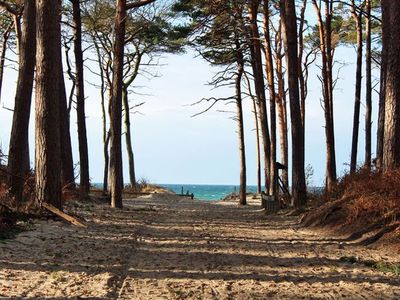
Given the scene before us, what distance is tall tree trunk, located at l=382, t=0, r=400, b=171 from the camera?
438 inches

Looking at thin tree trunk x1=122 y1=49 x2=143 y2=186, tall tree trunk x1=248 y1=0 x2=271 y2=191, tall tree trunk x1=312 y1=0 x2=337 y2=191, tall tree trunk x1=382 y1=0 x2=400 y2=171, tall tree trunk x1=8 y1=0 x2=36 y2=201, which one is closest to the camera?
tall tree trunk x1=382 y1=0 x2=400 y2=171

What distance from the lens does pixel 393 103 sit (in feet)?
37.2

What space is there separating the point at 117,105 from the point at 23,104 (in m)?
5.12

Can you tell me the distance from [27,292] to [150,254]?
3086 millimetres

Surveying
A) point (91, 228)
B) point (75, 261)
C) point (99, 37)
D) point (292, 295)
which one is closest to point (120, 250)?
point (75, 261)

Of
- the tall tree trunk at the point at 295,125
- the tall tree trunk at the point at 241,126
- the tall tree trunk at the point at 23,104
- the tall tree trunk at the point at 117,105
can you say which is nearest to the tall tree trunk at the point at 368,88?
the tall tree trunk at the point at 241,126

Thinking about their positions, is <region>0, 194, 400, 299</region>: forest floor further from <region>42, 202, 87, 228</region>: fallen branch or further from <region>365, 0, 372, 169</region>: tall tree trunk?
<region>365, 0, 372, 169</region>: tall tree trunk

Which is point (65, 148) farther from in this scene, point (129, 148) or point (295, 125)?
point (129, 148)

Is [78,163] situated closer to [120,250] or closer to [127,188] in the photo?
[120,250]

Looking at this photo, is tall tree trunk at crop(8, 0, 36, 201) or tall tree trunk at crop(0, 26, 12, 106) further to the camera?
tall tree trunk at crop(0, 26, 12, 106)

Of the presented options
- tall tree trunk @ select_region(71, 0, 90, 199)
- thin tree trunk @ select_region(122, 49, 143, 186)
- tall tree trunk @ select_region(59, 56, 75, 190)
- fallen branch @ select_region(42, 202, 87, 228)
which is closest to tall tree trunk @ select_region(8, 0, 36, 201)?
fallen branch @ select_region(42, 202, 87, 228)

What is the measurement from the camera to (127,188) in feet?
119

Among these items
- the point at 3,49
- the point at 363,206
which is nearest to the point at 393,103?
the point at 363,206

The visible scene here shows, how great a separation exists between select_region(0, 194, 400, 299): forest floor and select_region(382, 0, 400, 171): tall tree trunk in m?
2.20
